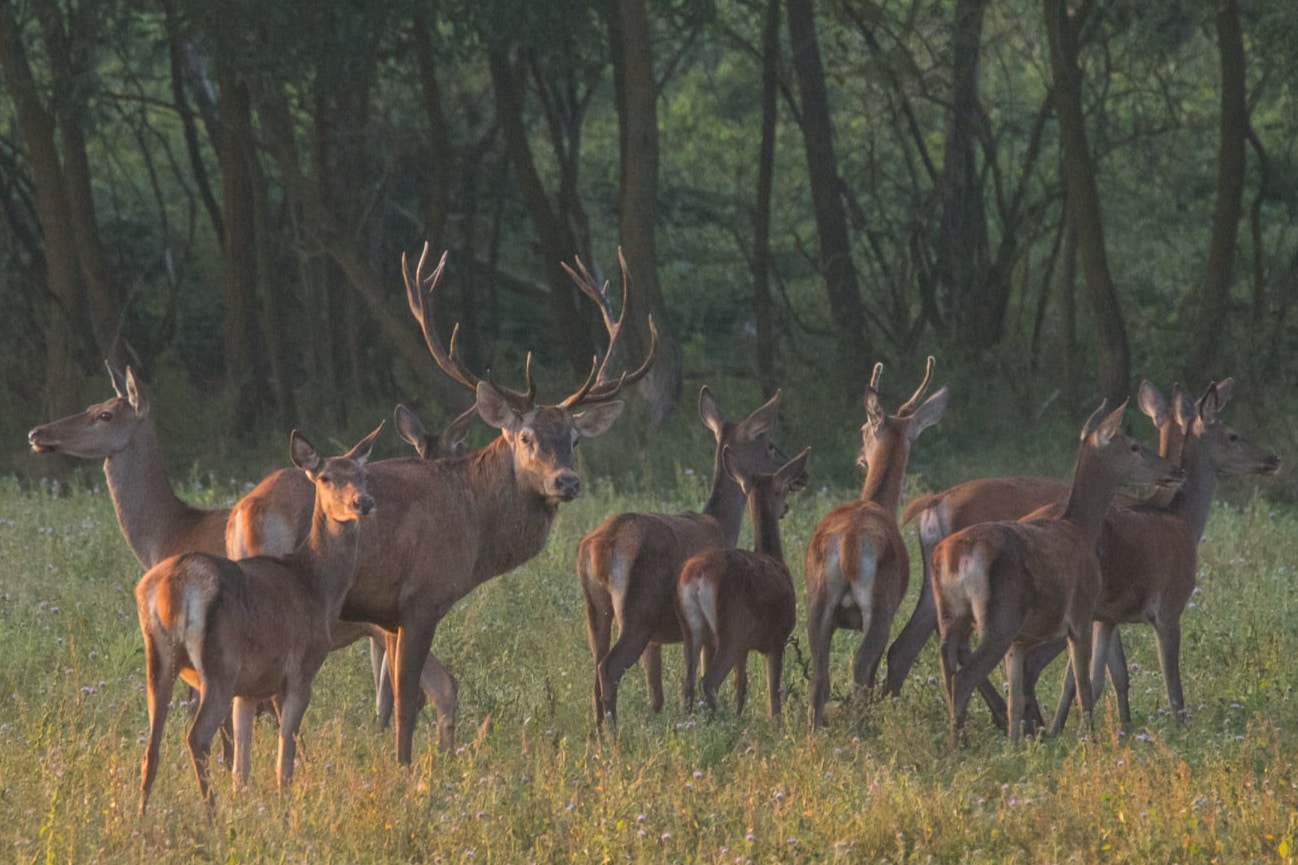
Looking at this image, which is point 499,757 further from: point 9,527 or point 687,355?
point 687,355

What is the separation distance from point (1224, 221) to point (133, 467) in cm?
1121

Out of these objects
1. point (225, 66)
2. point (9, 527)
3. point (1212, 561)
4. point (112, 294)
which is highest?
point (225, 66)

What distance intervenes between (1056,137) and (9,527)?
742 inches

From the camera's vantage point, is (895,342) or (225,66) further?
(895,342)

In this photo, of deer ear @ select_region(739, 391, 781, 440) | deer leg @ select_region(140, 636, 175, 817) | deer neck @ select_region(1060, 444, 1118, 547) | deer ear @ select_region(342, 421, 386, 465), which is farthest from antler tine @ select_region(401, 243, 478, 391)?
deer neck @ select_region(1060, 444, 1118, 547)

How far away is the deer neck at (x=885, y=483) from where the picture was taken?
8.98 metres

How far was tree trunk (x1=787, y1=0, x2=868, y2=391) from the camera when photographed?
17.7 meters

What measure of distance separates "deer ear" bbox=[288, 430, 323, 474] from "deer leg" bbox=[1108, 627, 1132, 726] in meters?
3.32

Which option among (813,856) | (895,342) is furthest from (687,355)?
(813,856)

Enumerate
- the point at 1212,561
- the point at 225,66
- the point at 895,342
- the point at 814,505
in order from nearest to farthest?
the point at 1212,561, the point at 814,505, the point at 225,66, the point at 895,342

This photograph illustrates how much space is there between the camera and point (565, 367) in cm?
2269

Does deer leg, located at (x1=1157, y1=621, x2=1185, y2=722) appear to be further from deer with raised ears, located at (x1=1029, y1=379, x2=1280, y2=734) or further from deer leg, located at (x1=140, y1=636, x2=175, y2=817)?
deer leg, located at (x1=140, y1=636, x2=175, y2=817)

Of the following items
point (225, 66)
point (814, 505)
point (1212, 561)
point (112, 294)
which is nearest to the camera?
point (1212, 561)

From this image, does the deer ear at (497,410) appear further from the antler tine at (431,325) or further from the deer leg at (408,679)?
the deer leg at (408,679)
